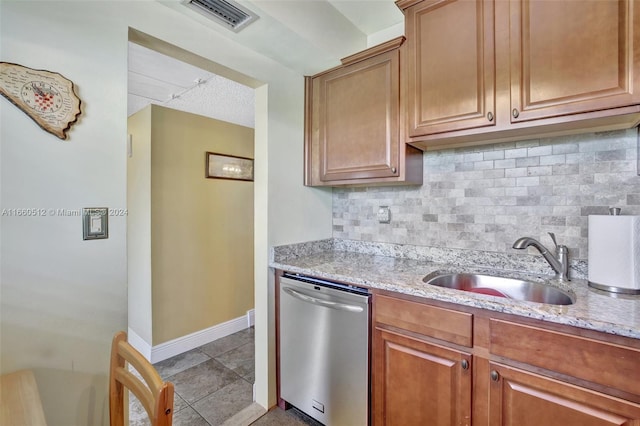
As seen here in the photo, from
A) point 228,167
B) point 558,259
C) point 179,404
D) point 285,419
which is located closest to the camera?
point 558,259

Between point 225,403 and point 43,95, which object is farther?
point 225,403

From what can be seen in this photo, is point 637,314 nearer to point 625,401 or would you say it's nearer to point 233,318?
point 625,401

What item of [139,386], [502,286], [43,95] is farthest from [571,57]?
[43,95]

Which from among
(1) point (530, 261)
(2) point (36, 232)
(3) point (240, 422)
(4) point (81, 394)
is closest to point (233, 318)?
(3) point (240, 422)

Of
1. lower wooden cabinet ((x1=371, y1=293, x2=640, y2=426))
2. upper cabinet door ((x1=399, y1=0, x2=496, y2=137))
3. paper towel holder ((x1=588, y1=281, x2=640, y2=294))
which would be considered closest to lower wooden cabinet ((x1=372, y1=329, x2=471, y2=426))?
lower wooden cabinet ((x1=371, y1=293, x2=640, y2=426))

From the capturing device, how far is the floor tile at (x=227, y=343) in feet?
8.67

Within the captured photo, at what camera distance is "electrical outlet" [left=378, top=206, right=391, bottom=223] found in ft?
6.75

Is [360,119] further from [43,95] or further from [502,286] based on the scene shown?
[43,95]

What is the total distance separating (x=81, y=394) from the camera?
1.14 metres

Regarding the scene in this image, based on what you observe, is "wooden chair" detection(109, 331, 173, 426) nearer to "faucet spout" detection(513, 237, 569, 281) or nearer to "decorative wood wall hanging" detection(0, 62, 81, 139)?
"decorative wood wall hanging" detection(0, 62, 81, 139)

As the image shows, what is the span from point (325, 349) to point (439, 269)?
0.78 m

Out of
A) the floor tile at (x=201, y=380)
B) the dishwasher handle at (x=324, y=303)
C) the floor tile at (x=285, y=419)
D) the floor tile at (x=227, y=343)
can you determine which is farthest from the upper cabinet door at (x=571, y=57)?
the floor tile at (x=227, y=343)

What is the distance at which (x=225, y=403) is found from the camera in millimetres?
1928

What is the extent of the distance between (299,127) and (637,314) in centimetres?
191
